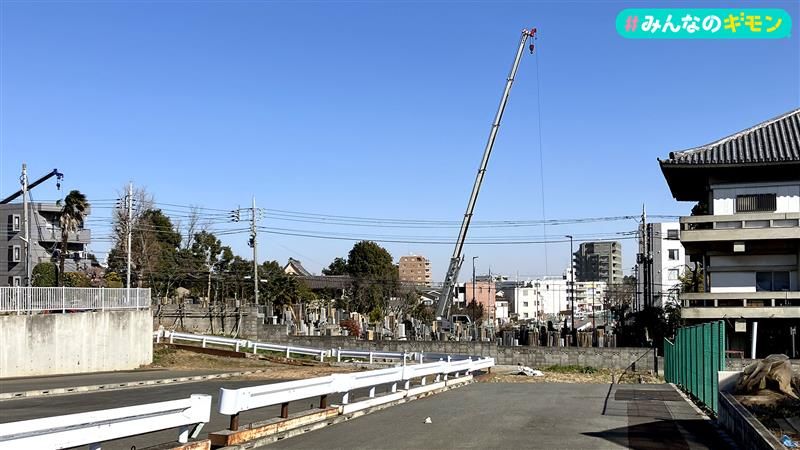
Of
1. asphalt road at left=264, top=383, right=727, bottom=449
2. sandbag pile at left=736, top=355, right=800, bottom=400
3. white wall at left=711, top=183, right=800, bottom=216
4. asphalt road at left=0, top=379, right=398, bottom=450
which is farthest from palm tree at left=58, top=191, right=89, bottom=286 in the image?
sandbag pile at left=736, top=355, right=800, bottom=400

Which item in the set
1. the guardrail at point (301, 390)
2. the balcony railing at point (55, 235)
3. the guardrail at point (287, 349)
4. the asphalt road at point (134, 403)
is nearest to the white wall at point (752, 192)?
the guardrail at point (287, 349)

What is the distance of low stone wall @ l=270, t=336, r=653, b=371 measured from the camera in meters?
42.8

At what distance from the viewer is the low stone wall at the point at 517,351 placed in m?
42.8

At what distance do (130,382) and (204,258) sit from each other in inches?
2030

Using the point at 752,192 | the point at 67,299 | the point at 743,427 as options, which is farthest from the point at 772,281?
the point at 67,299

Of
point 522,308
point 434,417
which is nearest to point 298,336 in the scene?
point 434,417

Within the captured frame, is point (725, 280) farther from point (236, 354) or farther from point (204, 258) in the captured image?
point (204, 258)

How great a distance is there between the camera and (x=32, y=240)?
235 feet

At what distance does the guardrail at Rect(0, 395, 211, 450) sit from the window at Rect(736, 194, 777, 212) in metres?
34.4

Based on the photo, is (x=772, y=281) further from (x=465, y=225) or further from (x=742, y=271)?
(x=465, y=225)

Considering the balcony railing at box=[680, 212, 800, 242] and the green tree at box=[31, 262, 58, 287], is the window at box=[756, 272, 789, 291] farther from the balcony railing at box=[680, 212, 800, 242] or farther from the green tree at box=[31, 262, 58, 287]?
the green tree at box=[31, 262, 58, 287]

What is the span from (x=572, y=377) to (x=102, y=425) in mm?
28479

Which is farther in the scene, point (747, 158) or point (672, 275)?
point (672, 275)

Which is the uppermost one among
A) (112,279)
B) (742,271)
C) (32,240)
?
(32,240)
